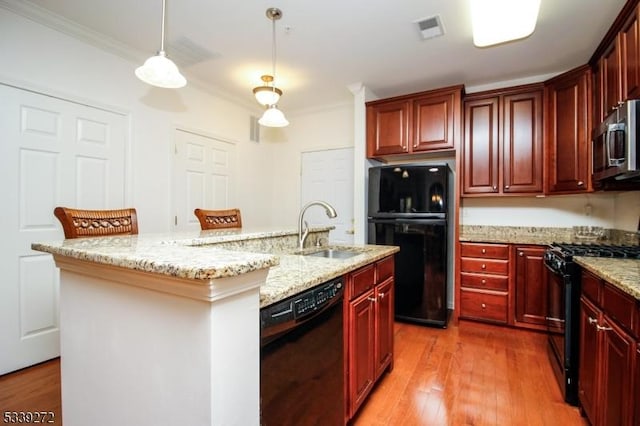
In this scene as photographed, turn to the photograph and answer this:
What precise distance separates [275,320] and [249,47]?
257 cm

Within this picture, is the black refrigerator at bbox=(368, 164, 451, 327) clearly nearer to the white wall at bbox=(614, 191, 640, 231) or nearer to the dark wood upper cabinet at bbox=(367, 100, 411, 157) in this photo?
the dark wood upper cabinet at bbox=(367, 100, 411, 157)

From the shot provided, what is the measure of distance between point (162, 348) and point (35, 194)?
7.49 feet

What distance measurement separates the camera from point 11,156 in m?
2.21

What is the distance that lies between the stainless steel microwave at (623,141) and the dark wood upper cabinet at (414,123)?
1.30 m

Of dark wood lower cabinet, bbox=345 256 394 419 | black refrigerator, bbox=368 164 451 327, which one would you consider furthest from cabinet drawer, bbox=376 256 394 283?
black refrigerator, bbox=368 164 451 327

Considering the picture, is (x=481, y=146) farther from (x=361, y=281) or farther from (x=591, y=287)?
(x=361, y=281)

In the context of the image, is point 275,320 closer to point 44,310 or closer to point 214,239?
point 214,239

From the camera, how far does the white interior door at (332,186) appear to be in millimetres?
4215

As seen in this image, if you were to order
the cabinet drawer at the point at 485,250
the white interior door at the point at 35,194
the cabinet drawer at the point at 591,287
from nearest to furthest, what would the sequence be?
the cabinet drawer at the point at 591,287, the white interior door at the point at 35,194, the cabinet drawer at the point at 485,250

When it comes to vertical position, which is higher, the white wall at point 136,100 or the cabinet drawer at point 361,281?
the white wall at point 136,100

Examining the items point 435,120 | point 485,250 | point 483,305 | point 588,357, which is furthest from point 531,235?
point 588,357

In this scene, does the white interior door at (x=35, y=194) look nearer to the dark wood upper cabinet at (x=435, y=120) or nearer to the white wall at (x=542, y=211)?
the dark wood upper cabinet at (x=435, y=120)

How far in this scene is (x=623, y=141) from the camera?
1.70 meters

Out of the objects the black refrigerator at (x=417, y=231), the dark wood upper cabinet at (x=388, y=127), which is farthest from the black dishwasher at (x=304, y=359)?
the dark wood upper cabinet at (x=388, y=127)
